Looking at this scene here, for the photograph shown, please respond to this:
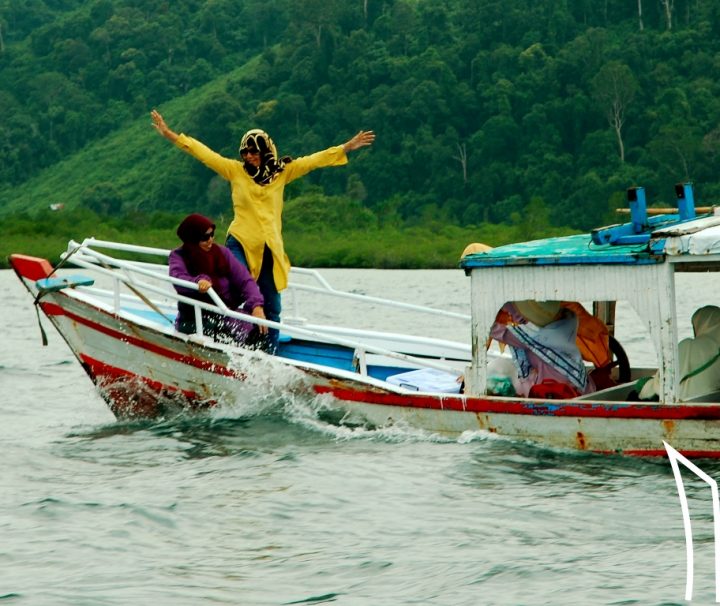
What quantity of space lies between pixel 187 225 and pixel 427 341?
6.92 ft

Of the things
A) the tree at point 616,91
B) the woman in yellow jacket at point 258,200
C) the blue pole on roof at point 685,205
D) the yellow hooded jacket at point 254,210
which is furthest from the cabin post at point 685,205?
the tree at point 616,91

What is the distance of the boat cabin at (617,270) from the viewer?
27.0ft

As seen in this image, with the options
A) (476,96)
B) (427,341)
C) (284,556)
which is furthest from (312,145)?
(284,556)

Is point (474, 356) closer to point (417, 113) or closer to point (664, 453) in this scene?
point (664, 453)

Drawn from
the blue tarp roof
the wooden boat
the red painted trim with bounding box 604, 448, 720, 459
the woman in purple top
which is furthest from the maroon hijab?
the red painted trim with bounding box 604, 448, 720, 459

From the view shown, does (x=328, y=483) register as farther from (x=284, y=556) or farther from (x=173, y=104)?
(x=173, y=104)

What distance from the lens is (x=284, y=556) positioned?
695 cm

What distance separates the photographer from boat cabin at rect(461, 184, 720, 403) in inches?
324

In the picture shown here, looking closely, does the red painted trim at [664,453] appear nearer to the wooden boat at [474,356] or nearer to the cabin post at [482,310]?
the wooden boat at [474,356]

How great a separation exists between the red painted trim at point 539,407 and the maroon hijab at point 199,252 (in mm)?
1195

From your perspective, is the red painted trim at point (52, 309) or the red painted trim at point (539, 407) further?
the red painted trim at point (52, 309)

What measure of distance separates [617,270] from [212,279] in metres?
2.90

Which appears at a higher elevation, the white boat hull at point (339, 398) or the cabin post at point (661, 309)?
the cabin post at point (661, 309)

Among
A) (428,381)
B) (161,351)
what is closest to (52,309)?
(161,351)
